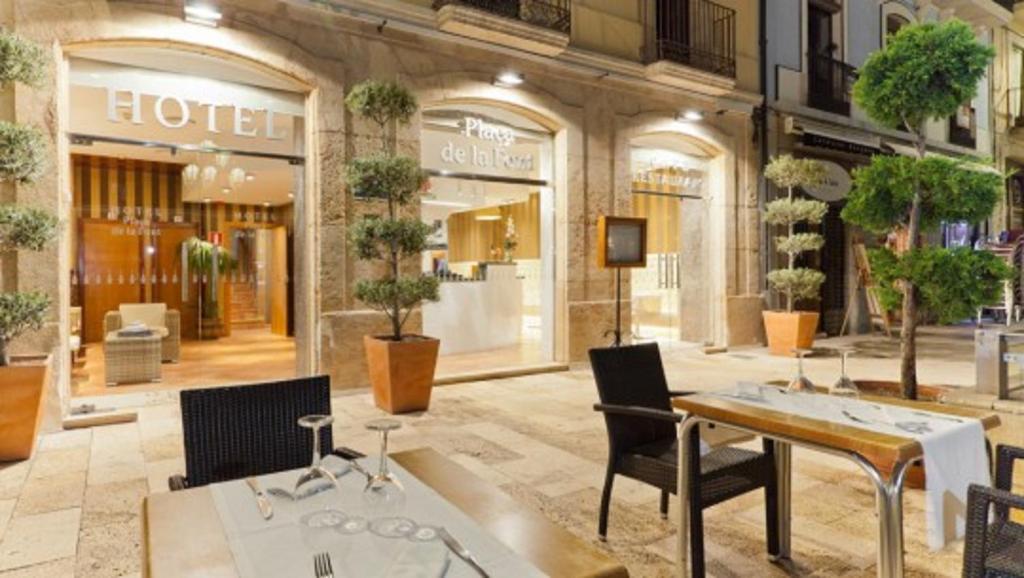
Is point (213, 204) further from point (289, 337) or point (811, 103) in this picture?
point (811, 103)

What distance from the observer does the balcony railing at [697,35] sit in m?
8.80

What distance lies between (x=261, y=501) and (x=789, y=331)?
27.8 feet

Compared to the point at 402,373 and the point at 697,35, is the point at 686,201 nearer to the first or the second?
the point at 697,35

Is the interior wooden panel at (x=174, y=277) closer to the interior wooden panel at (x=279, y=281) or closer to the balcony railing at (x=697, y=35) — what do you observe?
the interior wooden panel at (x=279, y=281)

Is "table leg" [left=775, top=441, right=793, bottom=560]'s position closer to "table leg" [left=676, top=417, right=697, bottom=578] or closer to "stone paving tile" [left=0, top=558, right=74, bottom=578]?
"table leg" [left=676, top=417, right=697, bottom=578]

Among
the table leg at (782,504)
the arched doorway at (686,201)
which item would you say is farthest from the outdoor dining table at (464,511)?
the arched doorway at (686,201)

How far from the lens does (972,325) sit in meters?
12.4

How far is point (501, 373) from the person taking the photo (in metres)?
7.18

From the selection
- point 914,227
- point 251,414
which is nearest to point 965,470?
point 251,414

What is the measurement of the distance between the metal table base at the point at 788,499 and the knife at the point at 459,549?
1.23 m

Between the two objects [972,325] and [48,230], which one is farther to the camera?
[972,325]

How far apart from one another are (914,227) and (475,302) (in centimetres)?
612

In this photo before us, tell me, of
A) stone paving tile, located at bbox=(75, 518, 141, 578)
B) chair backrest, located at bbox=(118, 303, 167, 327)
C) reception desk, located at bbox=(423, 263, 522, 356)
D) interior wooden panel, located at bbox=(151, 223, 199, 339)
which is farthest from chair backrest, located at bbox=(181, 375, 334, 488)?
interior wooden panel, located at bbox=(151, 223, 199, 339)

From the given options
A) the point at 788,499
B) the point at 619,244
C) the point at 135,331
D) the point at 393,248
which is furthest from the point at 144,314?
the point at 788,499
